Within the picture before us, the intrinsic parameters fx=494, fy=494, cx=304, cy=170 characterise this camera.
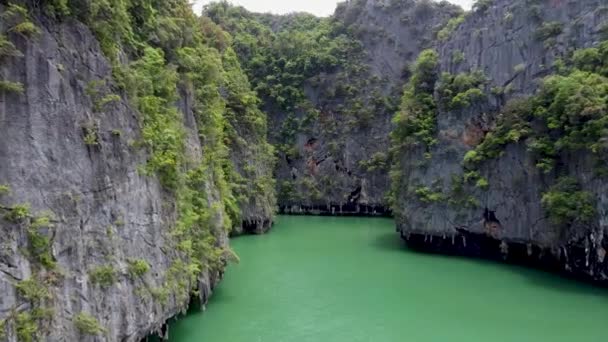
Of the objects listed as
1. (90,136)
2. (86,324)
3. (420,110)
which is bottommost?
(86,324)

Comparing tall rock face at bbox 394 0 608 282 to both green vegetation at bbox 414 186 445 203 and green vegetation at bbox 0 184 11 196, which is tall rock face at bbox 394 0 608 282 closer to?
green vegetation at bbox 414 186 445 203

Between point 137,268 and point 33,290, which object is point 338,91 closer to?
point 137,268

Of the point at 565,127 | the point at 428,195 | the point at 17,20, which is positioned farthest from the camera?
the point at 428,195

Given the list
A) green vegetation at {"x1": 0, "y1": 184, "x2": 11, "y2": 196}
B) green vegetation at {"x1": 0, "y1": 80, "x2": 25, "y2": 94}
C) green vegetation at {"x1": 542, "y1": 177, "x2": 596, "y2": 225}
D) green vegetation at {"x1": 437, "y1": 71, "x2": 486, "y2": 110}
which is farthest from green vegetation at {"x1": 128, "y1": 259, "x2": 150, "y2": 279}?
green vegetation at {"x1": 437, "y1": 71, "x2": 486, "y2": 110}

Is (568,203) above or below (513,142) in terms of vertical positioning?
below

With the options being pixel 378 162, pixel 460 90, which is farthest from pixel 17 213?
pixel 378 162

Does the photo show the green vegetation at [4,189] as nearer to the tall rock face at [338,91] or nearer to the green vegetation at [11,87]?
the green vegetation at [11,87]

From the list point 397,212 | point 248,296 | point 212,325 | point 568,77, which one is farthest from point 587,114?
point 212,325
